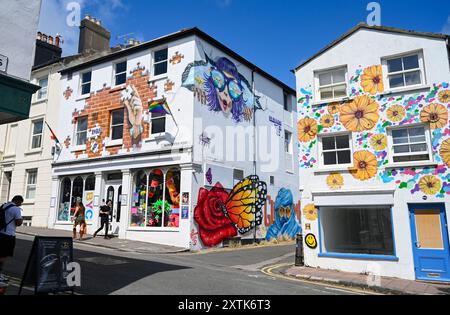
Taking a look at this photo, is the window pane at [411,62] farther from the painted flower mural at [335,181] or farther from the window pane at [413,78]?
the painted flower mural at [335,181]

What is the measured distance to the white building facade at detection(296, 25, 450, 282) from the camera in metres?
11.3

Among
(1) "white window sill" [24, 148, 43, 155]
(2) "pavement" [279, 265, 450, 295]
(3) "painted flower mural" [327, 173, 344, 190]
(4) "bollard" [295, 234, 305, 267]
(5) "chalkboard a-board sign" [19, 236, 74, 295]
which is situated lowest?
(2) "pavement" [279, 265, 450, 295]

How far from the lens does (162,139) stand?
56.1ft

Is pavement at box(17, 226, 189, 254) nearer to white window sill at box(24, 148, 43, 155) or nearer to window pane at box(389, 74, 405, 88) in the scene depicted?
white window sill at box(24, 148, 43, 155)

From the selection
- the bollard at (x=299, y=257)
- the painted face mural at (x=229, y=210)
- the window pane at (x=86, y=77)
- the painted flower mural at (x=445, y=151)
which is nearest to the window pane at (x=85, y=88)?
the window pane at (x=86, y=77)

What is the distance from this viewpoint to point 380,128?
488 inches

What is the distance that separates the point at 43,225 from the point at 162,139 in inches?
370

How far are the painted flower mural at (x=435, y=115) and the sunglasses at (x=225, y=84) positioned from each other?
9.86 meters

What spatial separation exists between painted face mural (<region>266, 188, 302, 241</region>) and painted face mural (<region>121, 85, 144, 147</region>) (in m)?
9.13

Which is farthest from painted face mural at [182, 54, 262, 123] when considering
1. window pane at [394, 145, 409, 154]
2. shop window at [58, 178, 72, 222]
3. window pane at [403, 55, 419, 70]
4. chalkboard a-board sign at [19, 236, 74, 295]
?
chalkboard a-board sign at [19, 236, 74, 295]

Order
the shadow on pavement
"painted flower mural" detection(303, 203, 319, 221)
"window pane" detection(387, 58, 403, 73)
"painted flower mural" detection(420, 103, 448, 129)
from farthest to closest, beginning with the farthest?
1. "painted flower mural" detection(303, 203, 319, 221)
2. "window pane" detection(387, 58, 403, 73)
3. "painted flower mural" detection(420, 103, 448, 129)
4. the shadow on pavement

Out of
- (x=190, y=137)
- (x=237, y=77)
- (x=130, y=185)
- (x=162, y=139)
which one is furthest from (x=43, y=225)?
(x=237, y=77)

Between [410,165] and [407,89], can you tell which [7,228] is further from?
[407,89]

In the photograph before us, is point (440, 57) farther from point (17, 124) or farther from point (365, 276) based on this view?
point (17, 124)
